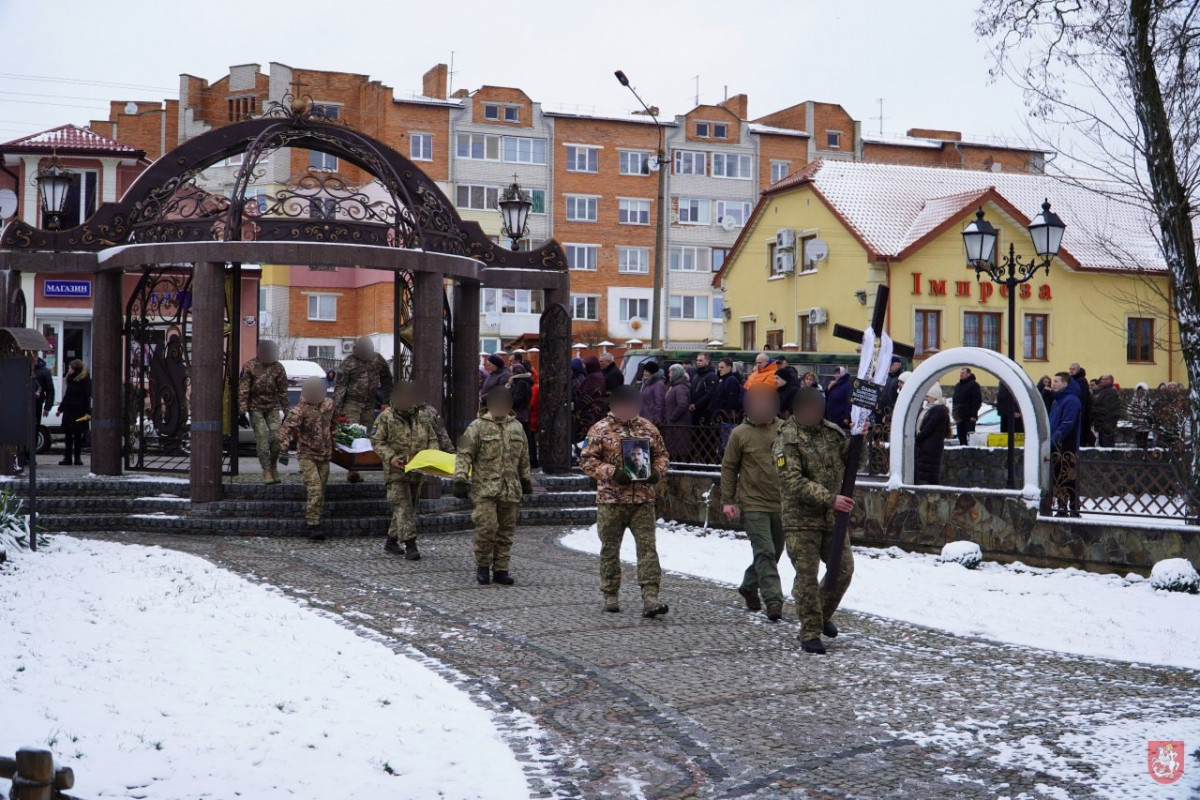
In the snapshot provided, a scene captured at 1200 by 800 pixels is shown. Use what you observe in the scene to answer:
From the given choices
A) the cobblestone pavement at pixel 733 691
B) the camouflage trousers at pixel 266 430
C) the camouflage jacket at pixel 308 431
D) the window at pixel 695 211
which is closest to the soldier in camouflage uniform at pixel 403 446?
the camouflage jacket at pixel 308 431

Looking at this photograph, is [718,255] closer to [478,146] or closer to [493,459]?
[478,146]

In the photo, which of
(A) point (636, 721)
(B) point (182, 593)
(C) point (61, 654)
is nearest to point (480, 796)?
(A) point (636, 721)

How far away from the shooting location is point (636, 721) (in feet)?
23.1

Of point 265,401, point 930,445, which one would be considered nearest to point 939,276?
point 930,445

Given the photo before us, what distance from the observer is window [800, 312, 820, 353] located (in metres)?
44.9

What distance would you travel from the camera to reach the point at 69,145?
38.6m

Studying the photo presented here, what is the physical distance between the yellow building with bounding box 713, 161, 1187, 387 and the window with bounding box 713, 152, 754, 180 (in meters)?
19.0

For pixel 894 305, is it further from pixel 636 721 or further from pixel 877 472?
pixel 636 721

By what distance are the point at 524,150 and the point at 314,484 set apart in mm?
49916

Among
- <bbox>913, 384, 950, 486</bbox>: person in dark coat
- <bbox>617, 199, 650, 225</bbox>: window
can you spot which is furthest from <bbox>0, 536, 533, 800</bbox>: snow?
<bbox>617, 199, 650, 225</bbox>: window

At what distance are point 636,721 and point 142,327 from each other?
40.7 feet

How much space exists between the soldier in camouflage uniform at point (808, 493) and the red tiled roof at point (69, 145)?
1286 inches

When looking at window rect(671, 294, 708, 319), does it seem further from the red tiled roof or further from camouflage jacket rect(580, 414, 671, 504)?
camouflage jacket rect(580, 414, 671, 504)

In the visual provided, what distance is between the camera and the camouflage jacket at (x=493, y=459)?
11453 mm
